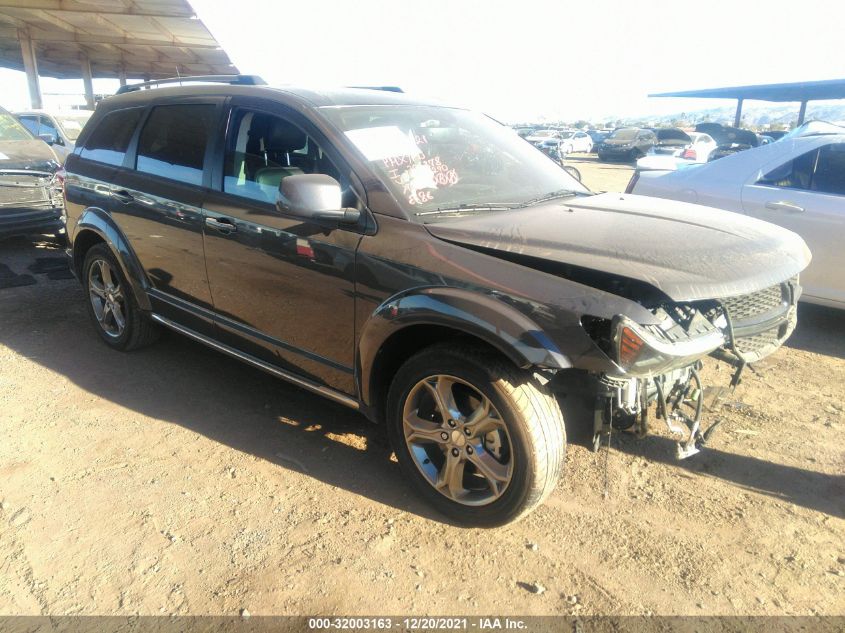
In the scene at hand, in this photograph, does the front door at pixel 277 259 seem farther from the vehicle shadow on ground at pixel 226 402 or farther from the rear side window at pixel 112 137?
the rear side window at pixel 112 137

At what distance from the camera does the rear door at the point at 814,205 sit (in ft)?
15.7

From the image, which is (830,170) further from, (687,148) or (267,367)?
(687,148)

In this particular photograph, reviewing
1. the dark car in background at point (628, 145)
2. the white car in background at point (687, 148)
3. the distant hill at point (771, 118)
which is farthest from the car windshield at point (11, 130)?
the dark car in background at point (628, 145)

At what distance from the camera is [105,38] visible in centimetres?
2281

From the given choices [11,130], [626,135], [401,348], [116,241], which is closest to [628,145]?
[626,135]

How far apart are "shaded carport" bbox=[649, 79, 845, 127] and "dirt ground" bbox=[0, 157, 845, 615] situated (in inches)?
1195

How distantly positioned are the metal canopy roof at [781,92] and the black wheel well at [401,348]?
31.5m

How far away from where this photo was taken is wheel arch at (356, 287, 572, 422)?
235 cm

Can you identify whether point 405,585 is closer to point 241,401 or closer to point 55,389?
point 241,401

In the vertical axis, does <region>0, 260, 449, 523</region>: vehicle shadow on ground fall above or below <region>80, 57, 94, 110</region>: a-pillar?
below

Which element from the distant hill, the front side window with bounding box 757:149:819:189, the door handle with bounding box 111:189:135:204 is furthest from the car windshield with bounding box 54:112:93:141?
the distant hill

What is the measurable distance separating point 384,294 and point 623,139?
29.6 metres

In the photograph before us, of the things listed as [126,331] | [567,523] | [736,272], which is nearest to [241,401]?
[126,331]

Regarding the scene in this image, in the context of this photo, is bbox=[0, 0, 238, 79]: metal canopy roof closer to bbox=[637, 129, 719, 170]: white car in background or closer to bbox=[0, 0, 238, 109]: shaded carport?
bbox=[0, 0, 238, 109]: shaded carport
